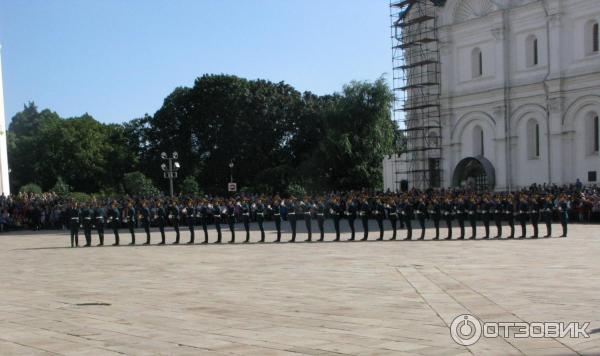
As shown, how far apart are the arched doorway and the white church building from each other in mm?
81

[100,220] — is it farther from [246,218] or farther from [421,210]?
[421,210]

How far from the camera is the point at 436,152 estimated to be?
52.2 m

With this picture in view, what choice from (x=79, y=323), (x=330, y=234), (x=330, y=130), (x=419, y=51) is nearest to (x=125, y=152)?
(x=330, y=130)

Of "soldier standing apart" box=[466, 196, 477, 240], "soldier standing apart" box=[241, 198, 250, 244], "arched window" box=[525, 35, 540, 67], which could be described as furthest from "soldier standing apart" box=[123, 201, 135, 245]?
"arched window" box=[525, 35, 540, 67]

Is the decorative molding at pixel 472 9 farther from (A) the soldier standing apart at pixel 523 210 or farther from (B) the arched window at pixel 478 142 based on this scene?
(A) the soldier standing apart at pixel 523 210

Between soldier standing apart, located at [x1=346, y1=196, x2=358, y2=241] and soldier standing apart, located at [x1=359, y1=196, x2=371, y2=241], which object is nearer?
soldier standing apart, located at [x1=359, y1=196, x2=371, y2=241]

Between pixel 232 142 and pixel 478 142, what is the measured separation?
25.1 meters

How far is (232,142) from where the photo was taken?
217ft

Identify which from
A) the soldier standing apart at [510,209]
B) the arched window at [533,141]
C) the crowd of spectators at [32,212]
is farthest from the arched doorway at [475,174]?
the soldier standing apart at [510,209]

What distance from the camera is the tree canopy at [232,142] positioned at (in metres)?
54.0

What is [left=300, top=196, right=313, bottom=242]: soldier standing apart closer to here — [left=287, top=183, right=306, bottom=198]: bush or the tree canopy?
[left=287, top=183, right=306, bottom=198]: bush

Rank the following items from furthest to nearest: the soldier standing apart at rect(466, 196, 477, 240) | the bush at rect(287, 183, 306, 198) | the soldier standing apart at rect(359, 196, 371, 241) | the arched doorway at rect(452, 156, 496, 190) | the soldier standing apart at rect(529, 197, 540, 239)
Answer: the bush at rect(287, 183, 306, 198) < the arched doorway at rect(452, 156, 496, 190) < the soldier standing apart at rect(466, 196, 477, 240) < the soldier standing apart at rect(359, 196, 371, 241) < the soldier standing apart at rect(529, 197, 540, 239)

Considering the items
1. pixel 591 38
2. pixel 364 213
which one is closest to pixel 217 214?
pixel 364 213

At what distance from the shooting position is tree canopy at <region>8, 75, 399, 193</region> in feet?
177
